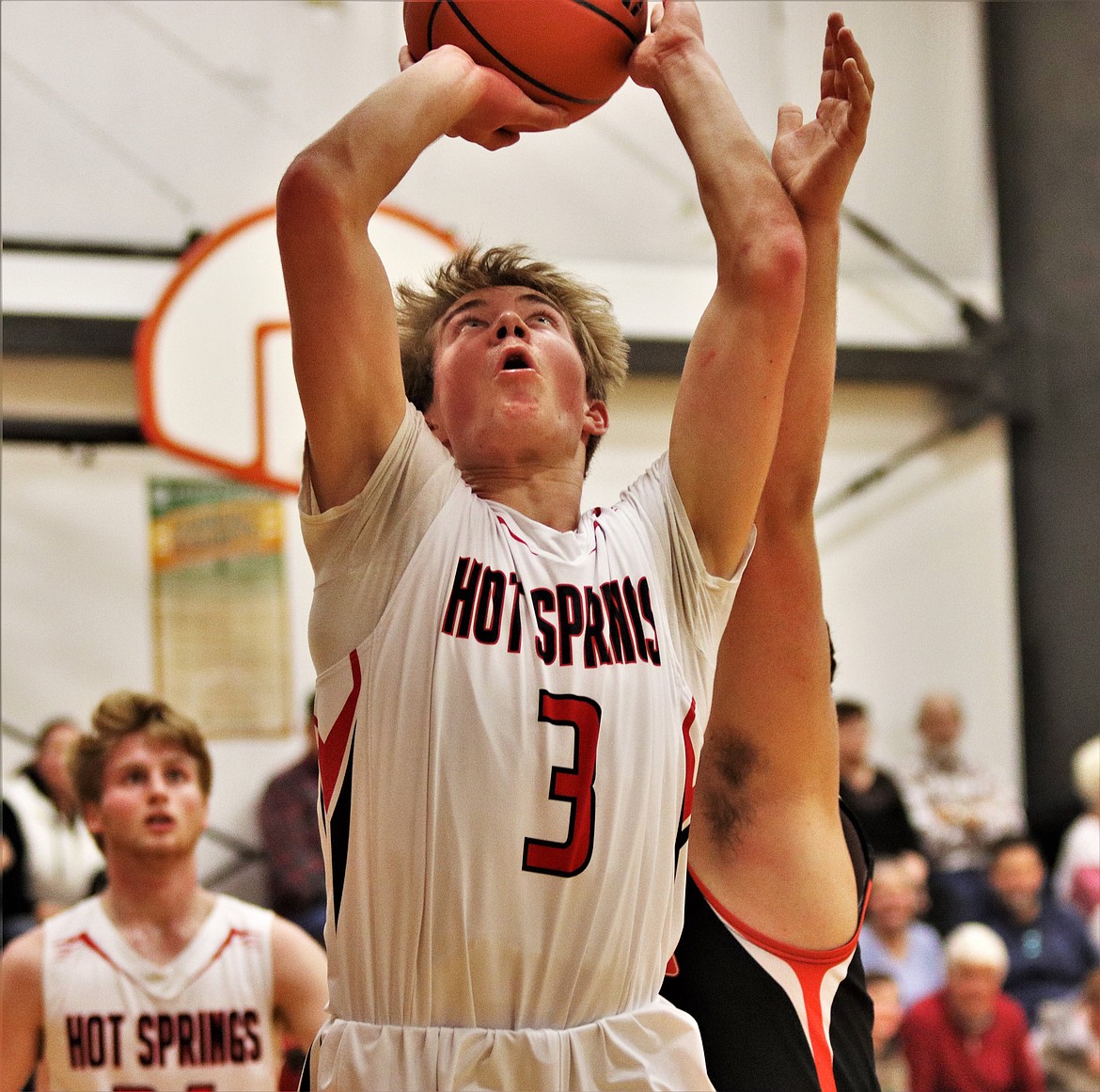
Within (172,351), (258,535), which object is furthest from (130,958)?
(258,535)

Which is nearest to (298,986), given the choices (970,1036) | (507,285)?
(507,285)

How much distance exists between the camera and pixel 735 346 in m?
2.37

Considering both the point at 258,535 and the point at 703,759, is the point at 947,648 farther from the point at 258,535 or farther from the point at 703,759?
the point at 703,759

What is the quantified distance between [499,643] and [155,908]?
2418 mm

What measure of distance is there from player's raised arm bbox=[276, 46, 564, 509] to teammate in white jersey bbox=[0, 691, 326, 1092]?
2211mm

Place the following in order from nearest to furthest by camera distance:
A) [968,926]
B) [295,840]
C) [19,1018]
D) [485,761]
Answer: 1. [485,761]
2. [19,1018]
3. [295,840]
4. [968,926]

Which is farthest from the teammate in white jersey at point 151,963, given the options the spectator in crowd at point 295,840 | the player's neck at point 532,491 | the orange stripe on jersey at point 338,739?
the spectator in crowd at point 295,840

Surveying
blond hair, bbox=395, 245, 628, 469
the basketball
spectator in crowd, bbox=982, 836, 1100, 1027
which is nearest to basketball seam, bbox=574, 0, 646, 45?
the basketball

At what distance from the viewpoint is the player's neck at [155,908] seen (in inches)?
165

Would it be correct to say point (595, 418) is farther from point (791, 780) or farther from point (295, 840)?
point (295, 840)

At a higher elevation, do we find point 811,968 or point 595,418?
point 595,418

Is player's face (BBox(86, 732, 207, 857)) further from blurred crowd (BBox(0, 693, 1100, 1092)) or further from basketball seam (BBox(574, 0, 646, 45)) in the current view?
basketball seam (BBox(574, 0, 646, 45))

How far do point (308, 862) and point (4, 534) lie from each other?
2.63m

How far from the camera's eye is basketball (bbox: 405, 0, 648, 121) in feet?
8.46
